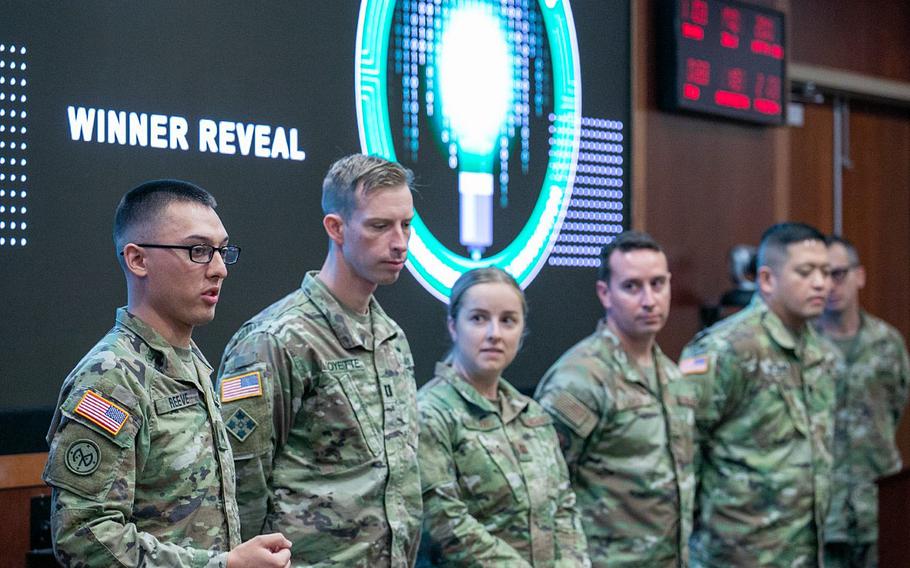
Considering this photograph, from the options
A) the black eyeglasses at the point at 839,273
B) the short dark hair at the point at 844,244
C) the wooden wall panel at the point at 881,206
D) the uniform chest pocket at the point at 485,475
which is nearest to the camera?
the uniform chest pocket at the point at 485,475

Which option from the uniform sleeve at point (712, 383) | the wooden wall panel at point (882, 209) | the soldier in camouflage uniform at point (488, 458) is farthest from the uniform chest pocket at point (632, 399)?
the wooden wall panel at point (882, 209)

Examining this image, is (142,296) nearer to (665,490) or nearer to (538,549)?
(538,549)

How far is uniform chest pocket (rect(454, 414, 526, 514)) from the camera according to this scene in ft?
9.51

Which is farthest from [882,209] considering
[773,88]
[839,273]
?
[773,88]

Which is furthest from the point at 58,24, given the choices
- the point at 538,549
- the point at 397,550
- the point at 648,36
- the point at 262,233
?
the point at 648,36

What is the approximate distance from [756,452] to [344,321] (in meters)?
1.82

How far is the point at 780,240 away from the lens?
404 cm

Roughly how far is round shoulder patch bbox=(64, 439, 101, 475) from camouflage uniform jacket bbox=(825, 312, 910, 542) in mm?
4036

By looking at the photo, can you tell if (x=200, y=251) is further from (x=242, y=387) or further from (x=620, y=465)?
(x=620, y=465)

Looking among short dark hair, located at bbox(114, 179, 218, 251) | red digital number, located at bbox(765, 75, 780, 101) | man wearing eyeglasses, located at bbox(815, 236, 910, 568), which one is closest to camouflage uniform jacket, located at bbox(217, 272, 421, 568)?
short dark hair, located at bbox(114, 179, 218, 251)

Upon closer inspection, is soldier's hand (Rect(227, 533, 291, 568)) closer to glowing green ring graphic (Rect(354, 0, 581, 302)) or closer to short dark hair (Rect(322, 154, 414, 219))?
short dark hair (Rect(322, 154, 414, 219))

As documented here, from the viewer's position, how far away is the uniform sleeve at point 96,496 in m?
1.85

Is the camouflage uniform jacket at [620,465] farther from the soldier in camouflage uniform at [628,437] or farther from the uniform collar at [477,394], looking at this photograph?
the uniform collar at [477,394]

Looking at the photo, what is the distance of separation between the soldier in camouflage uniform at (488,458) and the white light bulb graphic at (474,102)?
0.71 metres
